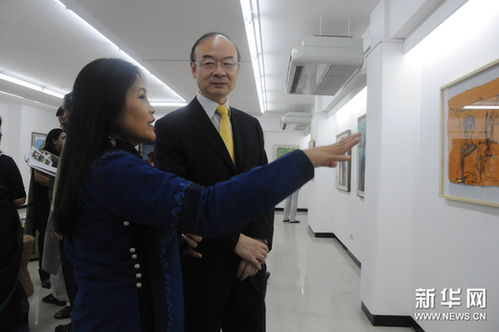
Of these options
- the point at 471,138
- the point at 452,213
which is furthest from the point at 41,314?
the point at 471,138

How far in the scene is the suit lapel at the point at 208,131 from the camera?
117 centimetres

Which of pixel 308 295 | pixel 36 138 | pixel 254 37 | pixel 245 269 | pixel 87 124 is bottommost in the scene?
pixel 308 295

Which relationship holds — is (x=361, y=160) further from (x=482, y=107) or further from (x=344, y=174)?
(x=482, y=107)

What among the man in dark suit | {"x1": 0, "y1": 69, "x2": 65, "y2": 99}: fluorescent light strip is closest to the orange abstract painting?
the man in dark suit

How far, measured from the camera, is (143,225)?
796 mm

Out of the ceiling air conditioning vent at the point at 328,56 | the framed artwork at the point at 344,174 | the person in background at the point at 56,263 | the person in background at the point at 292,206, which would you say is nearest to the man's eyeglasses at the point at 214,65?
the person in background at the point at 56,263

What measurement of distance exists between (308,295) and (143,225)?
317cm

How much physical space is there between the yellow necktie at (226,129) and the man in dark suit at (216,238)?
0.06 ft

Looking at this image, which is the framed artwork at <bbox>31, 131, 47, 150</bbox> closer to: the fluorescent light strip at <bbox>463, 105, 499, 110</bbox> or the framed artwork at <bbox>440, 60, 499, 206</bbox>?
the framed artwork at <bbox>440, 60, 499, 206</bbox>

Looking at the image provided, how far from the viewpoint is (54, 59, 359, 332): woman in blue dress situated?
687 mm

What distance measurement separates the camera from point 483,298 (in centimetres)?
190

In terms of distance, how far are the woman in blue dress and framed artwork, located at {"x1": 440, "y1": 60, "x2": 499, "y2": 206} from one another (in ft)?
5.30

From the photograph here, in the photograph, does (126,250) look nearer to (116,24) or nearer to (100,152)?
(100,152)

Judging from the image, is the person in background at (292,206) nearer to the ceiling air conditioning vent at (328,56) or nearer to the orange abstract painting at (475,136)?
the ceiling air conditioning vent at (328,56)
